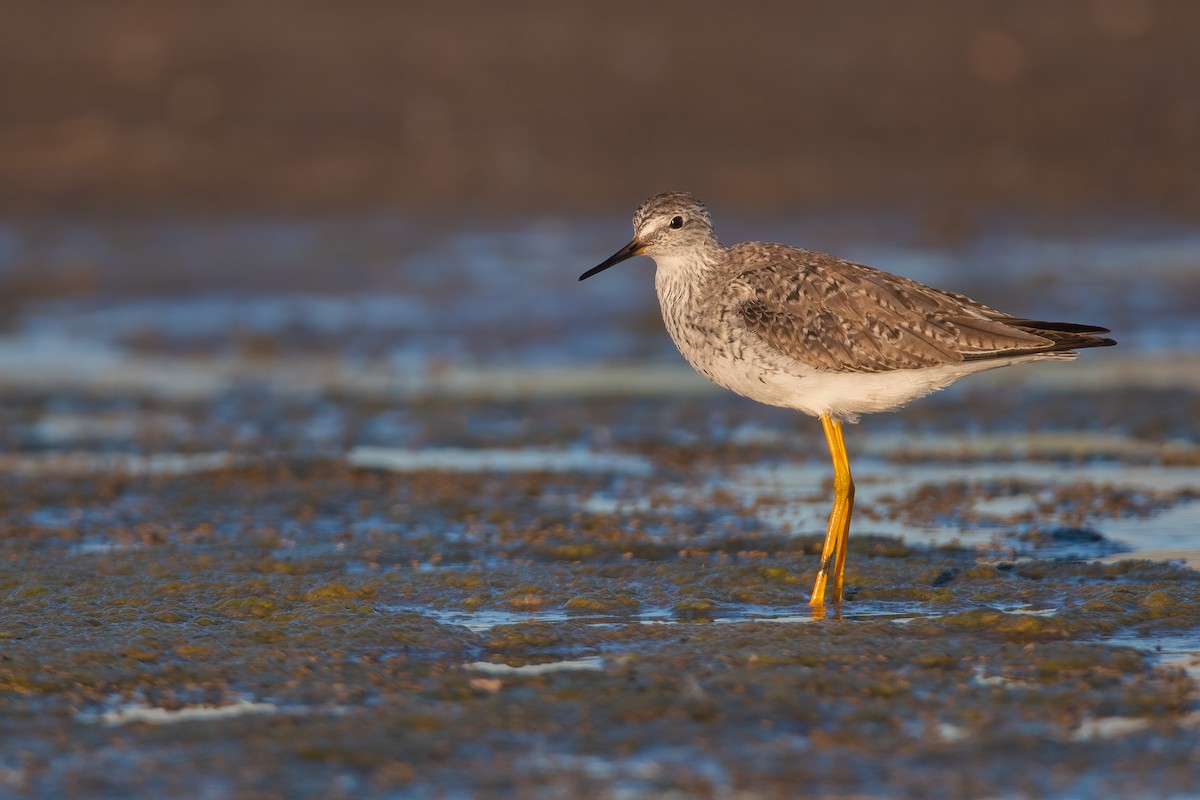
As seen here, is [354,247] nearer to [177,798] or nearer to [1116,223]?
[1116,223]

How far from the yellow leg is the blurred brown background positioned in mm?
12118

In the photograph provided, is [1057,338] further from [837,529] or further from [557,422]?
[557,422]

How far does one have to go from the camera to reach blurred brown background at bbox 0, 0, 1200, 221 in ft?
70.0

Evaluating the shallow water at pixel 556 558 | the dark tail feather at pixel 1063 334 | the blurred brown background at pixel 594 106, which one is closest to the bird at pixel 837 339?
the dark tail feather at pixel 1063 334

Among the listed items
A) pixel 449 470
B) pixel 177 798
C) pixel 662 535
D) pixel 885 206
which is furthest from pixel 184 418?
pixel 885 206

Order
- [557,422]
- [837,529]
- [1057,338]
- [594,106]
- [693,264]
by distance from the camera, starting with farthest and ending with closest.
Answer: [594,106]
[557,422]
[693,264]
[837,529]
[1057,338]

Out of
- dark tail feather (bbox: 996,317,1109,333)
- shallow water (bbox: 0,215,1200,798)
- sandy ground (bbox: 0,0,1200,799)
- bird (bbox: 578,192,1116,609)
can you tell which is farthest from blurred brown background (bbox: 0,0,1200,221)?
dark tail feather (bbox: 996,317,1109,333)

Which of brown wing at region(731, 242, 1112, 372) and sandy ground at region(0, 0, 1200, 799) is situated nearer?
sandy ground at region(0, 0, 1200, 799)

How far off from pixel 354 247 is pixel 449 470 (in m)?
9.34

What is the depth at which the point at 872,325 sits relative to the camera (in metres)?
8.38

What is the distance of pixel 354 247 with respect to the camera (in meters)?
19.9

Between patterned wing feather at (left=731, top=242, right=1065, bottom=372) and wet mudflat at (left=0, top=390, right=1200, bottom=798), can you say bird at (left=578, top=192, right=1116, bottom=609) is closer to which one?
patterned wing feather at (left=731, top=242, right=1065, bottom=372)

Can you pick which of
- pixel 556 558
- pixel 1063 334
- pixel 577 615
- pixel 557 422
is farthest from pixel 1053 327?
pixel 557 422

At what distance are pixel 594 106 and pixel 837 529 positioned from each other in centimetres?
1453
